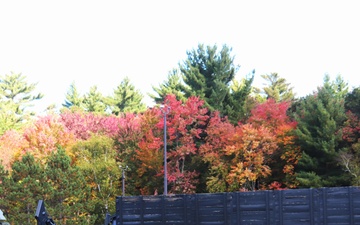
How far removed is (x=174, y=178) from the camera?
140 ft

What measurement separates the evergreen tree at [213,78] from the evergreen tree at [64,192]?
49.8 ft

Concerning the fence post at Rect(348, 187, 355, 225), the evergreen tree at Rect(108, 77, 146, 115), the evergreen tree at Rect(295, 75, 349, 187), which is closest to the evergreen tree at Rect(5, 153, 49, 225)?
the evergreen tree at Rect(295, 75, 349, 187)

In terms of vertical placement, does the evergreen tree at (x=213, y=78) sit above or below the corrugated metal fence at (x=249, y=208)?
above

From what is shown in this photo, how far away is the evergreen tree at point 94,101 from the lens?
81.2 m

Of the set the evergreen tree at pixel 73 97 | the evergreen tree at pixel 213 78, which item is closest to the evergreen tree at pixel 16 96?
the evergreen tree at pixel 73 97

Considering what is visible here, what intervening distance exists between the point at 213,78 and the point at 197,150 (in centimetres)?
878

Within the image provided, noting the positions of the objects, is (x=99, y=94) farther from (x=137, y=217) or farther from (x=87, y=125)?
(x=137, y=217)

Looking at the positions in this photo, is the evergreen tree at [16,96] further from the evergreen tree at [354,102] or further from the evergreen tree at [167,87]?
the evergreen tree at [354,102]

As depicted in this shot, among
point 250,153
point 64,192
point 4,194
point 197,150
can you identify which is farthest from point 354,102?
point 4,194

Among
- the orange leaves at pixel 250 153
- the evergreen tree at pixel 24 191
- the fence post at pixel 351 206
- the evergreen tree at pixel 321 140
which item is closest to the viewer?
the fence post at pixel 351 206

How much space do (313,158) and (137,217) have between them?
77.9 feet

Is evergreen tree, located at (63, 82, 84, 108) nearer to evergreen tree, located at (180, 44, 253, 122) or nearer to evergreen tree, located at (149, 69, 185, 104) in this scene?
evergreen tree, located at (149, 69, 185, 104)

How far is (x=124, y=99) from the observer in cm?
8175

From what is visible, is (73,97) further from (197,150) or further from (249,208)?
(249,208)
